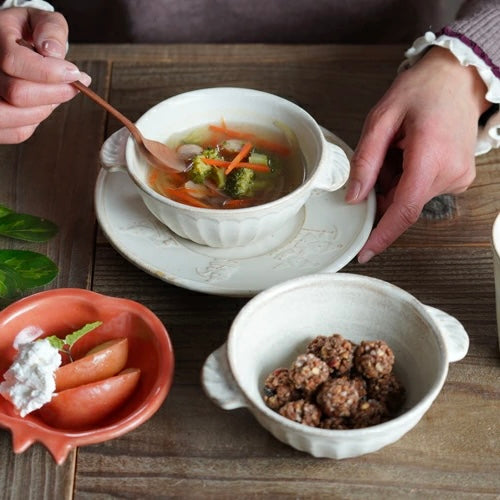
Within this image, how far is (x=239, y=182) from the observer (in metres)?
1.29

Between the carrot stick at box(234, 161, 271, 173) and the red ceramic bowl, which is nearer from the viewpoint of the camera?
the red ceramic bowl

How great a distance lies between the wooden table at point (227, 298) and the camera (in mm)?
1015

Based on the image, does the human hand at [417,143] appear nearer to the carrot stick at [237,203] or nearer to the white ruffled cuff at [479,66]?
the white ruffled cuff at [479,66]

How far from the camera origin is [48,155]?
58.9 inches

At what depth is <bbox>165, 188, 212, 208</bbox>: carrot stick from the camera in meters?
1.28

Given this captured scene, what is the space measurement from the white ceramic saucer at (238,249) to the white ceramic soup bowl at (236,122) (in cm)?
2

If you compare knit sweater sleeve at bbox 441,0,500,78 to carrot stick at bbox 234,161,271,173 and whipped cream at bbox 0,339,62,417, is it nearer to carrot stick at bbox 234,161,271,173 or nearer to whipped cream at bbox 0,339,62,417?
carrot stick at bbox 234,161,271,173

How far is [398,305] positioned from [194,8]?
3.21ft

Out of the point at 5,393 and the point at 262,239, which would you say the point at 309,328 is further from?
the point at 5,393

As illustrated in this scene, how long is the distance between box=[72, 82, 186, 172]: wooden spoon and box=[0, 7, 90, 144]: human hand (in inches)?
1.2

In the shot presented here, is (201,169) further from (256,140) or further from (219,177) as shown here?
(256,140)

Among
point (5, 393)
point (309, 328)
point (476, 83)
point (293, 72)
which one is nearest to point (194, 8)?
point (293, 72)

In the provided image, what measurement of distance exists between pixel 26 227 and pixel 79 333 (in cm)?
31

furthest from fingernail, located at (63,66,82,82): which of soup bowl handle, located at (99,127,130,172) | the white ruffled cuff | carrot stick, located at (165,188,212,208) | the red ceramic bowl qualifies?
the white ruffled cuff
